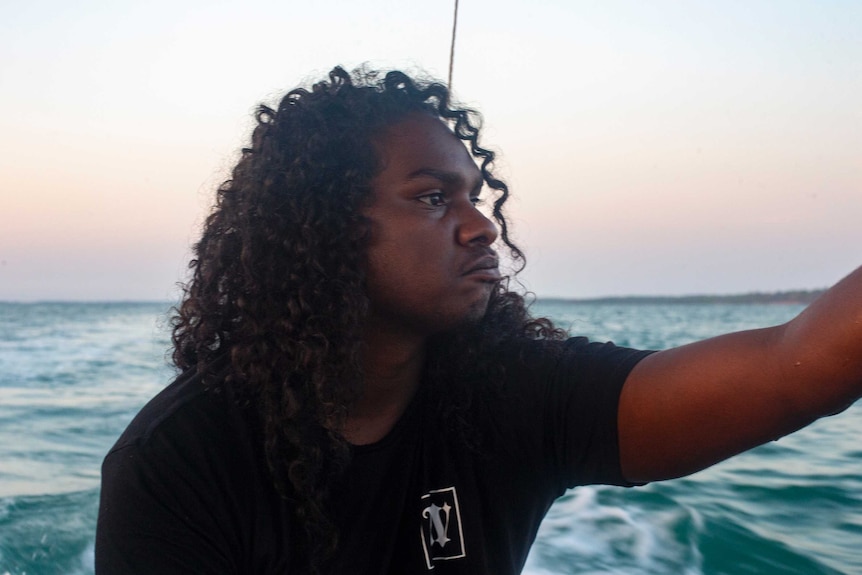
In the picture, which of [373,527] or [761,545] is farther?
[761,545]

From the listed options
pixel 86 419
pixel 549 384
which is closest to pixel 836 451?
pixel 549 384

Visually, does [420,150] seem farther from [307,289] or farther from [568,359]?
[568,359]

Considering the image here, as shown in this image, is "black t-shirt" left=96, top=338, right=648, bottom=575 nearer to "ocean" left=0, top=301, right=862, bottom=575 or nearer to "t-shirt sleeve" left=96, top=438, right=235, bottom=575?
"t-shirt sleeve" left=96, top=438, right=235, bottom=575

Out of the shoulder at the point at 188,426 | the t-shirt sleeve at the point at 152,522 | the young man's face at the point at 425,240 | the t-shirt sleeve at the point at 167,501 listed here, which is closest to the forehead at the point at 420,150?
the young man's face at the point at 425,240

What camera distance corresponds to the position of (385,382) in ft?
7.47

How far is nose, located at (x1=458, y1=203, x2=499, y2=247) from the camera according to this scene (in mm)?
2205

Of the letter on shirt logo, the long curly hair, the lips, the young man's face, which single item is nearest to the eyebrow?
the young man's face

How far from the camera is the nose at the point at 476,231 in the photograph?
2.21 meters

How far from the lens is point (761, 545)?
4477mm

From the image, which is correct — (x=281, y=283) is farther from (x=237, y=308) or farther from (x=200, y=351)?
(x=200, y=351)

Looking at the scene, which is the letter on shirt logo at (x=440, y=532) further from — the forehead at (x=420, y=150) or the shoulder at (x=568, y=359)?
the forehead at (x=420, y=150)

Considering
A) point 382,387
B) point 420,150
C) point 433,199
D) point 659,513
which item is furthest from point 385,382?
point 659,513

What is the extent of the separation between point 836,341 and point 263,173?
4.99 feet

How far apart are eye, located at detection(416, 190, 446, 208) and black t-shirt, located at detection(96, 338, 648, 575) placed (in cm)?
46
